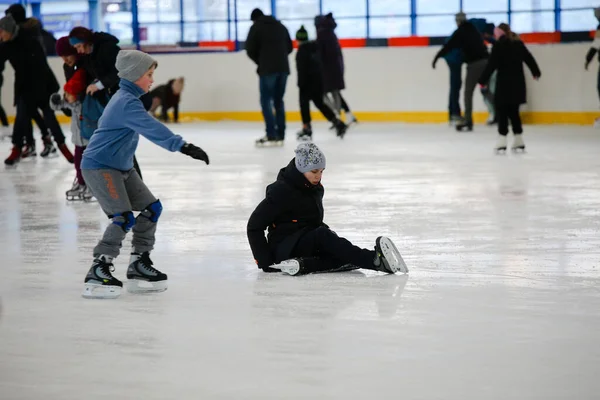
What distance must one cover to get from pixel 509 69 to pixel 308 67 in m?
3.48

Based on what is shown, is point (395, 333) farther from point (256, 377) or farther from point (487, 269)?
point (487, 269)

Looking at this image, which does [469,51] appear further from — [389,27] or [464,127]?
[389,27]

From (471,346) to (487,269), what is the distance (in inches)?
56.9

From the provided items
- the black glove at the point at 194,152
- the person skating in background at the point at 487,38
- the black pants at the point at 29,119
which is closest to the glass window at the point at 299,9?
the person skating in background at the point at 487,38

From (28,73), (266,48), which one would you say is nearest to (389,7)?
(266,48)

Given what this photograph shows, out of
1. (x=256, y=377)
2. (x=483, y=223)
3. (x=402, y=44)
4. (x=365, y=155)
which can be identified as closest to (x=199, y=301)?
(x=256, y=377)

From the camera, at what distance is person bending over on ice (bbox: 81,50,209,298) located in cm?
426

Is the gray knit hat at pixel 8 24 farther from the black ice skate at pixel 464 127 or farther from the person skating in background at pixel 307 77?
the black ice skate at pixel 464 127

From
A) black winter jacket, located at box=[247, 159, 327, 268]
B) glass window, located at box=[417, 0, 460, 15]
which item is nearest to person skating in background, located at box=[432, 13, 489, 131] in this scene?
glass window, located at box=[417, 0, 460, 15]

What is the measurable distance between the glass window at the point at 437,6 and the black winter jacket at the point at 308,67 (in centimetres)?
713

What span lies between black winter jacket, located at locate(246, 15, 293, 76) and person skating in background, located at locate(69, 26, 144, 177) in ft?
19.0

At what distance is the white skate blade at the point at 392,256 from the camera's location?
4602 mm

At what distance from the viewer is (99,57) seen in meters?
6.75

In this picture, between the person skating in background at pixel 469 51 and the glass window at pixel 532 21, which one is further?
the glass window at pixel 532 21
